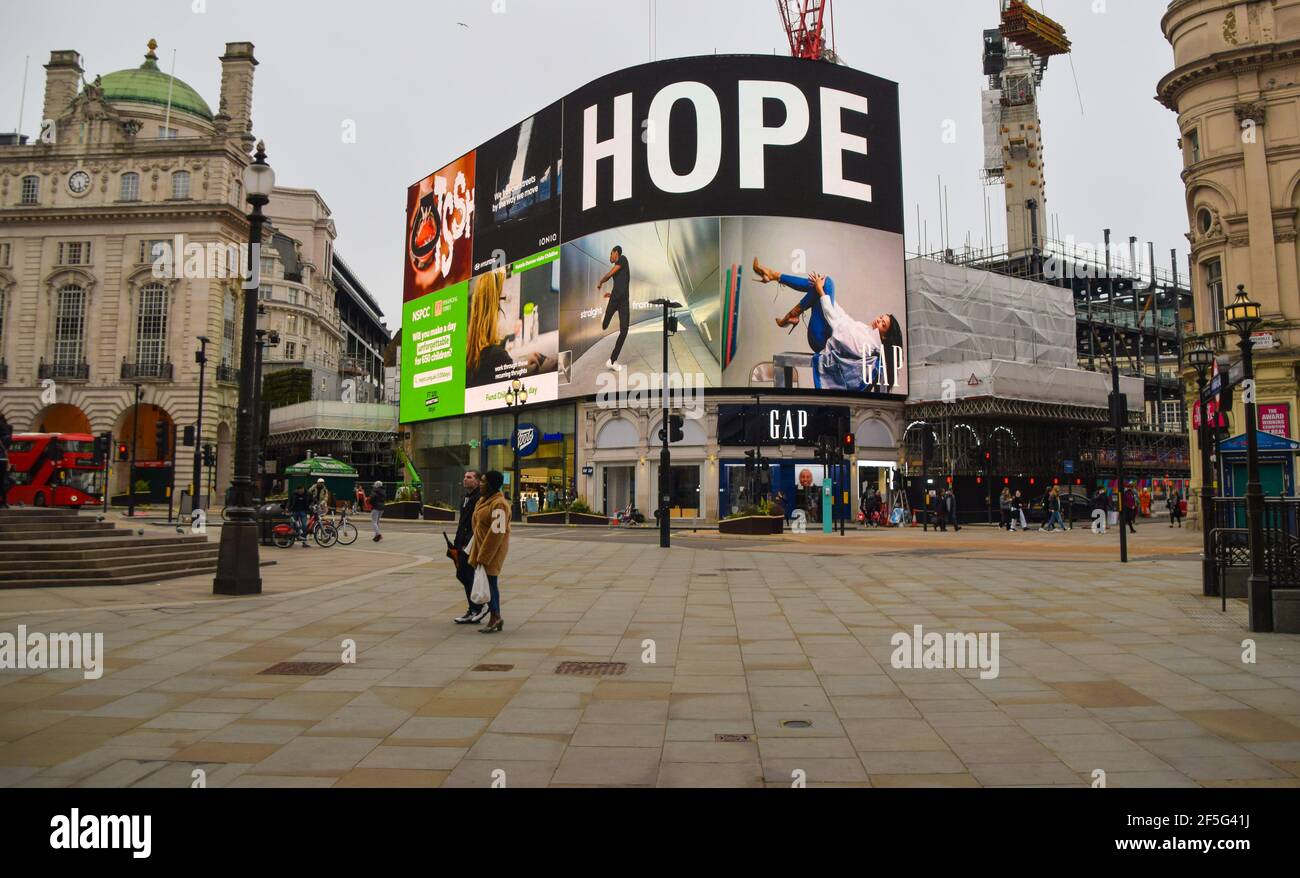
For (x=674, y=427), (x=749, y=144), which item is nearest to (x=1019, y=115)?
(x=749, y=144)

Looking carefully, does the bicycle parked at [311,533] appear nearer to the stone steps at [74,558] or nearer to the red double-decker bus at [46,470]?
the stone steps at [74,558]

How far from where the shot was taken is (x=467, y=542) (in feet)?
33.6

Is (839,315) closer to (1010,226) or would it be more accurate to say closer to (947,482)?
(947,482)

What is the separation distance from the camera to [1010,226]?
75.1 meters

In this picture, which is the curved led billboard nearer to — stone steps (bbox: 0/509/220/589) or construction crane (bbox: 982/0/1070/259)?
construction crane (bbox: 982/0/1070/259)

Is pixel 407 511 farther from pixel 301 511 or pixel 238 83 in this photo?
pixel 238 83

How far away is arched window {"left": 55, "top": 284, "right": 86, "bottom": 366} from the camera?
178 ft

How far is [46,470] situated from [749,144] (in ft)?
118

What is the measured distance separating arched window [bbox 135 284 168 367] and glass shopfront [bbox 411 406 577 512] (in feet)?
59.6

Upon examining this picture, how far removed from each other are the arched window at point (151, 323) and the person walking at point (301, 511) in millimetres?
37809

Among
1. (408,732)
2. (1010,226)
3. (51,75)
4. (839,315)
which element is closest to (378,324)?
(51,75)

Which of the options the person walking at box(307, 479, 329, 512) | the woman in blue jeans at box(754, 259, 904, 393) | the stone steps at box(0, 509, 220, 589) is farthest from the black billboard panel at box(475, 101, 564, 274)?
the stone steps at box(0, 509, 220, 589)
